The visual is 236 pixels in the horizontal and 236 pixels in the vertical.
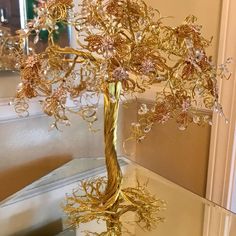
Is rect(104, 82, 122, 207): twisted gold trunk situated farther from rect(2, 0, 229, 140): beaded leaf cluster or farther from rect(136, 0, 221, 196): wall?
rect(136, 0, 221, 196): wall

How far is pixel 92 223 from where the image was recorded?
893 mm

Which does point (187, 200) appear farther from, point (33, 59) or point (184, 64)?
point (33, 59)

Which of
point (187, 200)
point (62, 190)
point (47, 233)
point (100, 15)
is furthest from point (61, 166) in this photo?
point (100, 15)

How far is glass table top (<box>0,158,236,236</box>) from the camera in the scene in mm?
965

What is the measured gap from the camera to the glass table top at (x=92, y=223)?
97cm

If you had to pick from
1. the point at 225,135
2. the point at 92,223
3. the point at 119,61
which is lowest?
the point at 92,223

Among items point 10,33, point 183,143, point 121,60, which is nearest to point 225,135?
point 183,143

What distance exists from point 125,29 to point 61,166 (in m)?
0.77

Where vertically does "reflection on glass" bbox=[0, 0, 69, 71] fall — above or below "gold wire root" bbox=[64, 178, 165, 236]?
above

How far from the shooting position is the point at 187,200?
43.1 inches

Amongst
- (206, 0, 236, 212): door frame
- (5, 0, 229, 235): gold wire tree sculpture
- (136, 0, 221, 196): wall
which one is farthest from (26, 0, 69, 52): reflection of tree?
(206, 0, 236, 212): door frame

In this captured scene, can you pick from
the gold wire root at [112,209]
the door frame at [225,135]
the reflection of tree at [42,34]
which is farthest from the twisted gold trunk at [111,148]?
the door frame at [225,135]

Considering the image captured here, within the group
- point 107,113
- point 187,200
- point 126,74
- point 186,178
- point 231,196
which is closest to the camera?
point 126,74

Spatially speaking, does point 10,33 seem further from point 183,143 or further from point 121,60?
point 183,143
